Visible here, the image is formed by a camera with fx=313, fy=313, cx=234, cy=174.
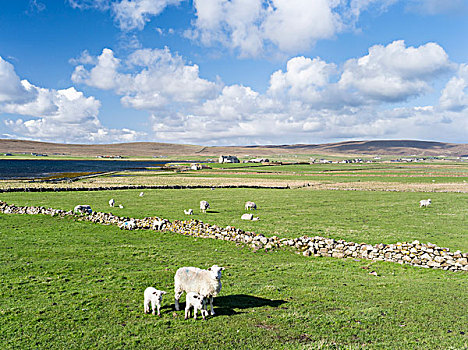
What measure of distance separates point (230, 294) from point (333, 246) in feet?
32.7

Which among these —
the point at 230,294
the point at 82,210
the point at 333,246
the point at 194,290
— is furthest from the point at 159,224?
the point at 194,290

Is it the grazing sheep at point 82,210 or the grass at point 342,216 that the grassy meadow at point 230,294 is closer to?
the grass at point 342,216

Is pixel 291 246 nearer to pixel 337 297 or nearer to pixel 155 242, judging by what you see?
pixel 337 297

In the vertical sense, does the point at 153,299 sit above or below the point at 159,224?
above

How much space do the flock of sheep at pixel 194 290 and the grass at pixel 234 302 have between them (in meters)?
0.39

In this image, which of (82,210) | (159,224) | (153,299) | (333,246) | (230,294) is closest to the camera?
(153,299)

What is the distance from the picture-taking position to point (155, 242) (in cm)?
2284

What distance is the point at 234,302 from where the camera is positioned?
12297 mm

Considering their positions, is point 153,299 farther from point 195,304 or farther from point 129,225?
point 129,225

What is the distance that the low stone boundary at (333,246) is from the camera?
57.8 feet

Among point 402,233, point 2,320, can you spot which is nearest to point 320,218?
point 402,233

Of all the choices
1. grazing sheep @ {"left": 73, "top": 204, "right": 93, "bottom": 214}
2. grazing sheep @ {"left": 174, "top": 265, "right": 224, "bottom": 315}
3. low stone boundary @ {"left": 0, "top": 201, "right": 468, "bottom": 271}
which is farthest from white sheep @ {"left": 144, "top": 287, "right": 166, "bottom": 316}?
grazing sheep @ {"left": 73, "top": 204, "right": 93, "bottom": 214}

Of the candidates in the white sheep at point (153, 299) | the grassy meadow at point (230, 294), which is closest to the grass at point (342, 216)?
the grassy meadow at point (230, 294)

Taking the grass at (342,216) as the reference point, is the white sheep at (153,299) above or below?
above
